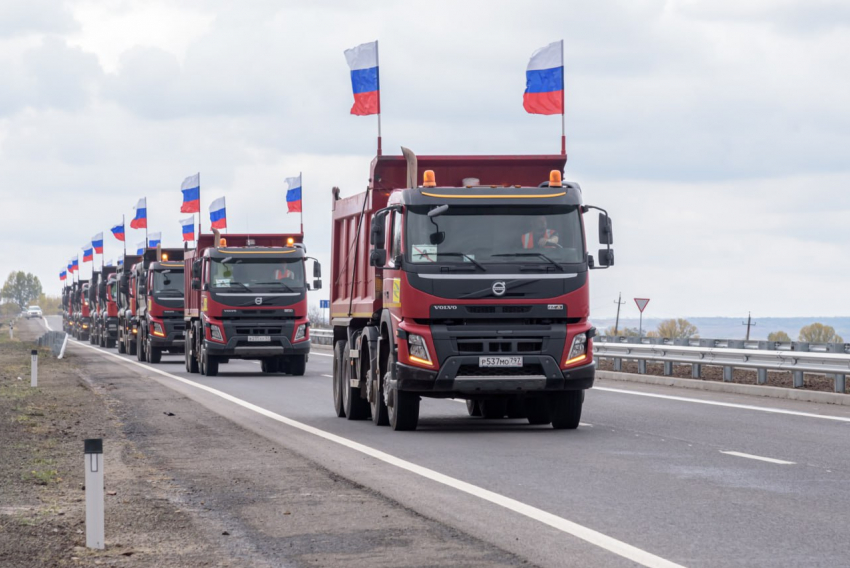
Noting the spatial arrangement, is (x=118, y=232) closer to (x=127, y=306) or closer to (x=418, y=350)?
(x=127, y=306)

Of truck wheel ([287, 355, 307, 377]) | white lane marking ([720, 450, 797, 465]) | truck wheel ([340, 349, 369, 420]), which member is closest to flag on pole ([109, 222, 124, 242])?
truck wheel ([287, 355, 307, 377])

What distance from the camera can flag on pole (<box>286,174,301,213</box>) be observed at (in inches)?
1663

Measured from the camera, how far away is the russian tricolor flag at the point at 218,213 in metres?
47.1

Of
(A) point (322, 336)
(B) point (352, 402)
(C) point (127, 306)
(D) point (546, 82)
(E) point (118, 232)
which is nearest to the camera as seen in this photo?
(B) point (352, 402)

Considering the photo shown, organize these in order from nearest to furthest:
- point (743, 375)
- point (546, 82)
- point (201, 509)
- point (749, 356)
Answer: point (201, 509) < point (546, 82) < point (749, 356) < point (743, 375)

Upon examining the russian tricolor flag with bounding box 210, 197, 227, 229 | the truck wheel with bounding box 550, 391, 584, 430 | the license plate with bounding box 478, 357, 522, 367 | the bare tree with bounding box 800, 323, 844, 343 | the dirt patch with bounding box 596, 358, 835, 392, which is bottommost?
the bare tree with bounding box 800, 323, 844, 343

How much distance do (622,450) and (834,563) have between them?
20.5 feet

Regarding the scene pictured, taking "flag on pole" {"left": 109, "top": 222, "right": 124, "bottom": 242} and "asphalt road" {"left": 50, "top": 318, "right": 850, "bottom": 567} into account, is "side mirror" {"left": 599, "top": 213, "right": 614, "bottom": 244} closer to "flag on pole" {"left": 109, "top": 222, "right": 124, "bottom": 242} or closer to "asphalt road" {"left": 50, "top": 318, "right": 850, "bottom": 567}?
"asphalt road" {"left": 50, "top": 318, "right": 850, "bottom": 567}

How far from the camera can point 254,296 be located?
30.5m

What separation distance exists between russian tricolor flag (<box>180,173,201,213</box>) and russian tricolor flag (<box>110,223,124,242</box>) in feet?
81.5

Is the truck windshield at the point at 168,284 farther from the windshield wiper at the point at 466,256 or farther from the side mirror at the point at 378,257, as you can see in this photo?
the windshield wiper at the point at 466,256

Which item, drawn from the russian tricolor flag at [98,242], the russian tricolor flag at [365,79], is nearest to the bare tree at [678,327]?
the russian tricolor flag at [98,242]

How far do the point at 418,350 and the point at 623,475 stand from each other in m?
4.26

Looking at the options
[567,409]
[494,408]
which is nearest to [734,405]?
[494,408]
